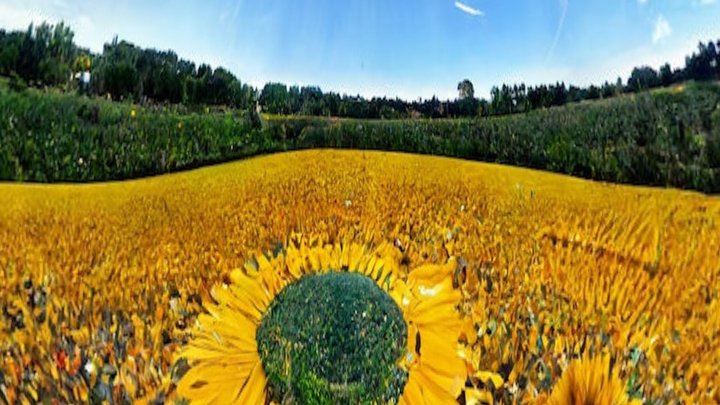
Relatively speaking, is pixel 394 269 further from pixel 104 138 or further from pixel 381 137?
pixel 104 138

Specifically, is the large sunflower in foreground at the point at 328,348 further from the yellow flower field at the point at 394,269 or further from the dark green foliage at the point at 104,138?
the dark green foliage at the point at 104,138

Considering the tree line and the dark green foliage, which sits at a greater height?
the tree line

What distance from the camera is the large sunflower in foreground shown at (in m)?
0.83

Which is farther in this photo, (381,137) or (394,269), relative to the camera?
(381,137)

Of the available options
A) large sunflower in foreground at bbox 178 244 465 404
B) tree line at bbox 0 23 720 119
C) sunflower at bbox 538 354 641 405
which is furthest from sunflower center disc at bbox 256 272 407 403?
tree line at bbox 0 23 720 119

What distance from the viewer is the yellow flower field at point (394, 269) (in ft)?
3.16

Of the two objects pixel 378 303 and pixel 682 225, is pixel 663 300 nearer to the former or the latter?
pixel 682 225

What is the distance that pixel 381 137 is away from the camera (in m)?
1.39

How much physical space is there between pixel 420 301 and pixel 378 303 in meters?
0.09

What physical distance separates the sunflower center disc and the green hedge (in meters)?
0.58

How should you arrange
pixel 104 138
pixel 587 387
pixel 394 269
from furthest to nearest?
pixel 104 138 < pixel 394 269 < pixel 587 387

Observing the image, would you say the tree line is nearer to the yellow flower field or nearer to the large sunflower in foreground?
the yellow flower field

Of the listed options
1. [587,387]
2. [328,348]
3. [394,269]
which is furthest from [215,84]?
[587,387]

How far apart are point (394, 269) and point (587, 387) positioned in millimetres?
412
